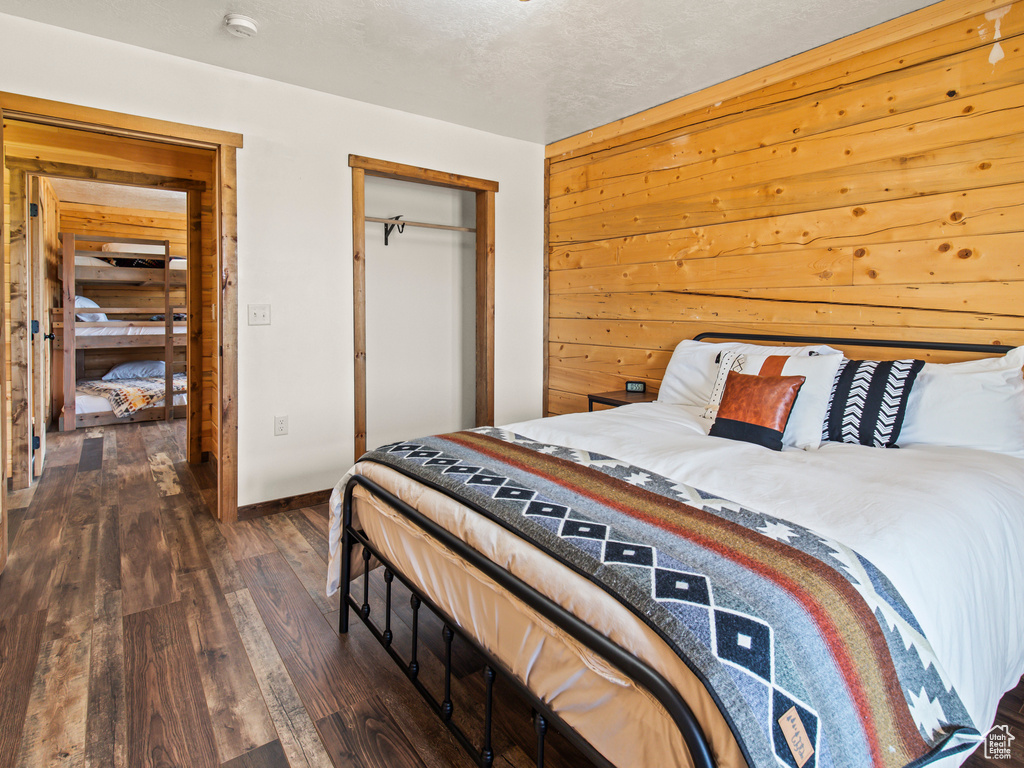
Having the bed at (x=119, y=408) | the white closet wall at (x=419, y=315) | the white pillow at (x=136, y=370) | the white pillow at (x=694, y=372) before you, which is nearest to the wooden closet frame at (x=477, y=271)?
the white closet wall at (x=419, y=315)

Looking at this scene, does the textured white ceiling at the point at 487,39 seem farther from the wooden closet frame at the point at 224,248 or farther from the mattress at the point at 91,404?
the mattress at the point at 91,404

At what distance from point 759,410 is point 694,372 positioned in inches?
32.3

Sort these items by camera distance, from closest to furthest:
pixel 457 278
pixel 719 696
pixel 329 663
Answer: pixel 719 696, pixel 329 663, pixel 457 278

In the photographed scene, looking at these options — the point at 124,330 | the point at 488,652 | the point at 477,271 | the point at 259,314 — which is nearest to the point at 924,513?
the point at 488,652

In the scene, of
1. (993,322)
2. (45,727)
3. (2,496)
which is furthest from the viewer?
(2,496)

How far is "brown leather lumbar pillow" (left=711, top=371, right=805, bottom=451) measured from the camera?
81.7 inches

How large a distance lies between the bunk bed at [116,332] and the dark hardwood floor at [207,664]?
2889 mm

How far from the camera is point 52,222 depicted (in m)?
5.66

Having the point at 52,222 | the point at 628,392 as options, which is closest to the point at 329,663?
the point at 628,392

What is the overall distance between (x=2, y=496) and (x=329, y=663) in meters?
1.77

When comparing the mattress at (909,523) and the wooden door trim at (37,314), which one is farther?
the wooden door trim at (37,314)

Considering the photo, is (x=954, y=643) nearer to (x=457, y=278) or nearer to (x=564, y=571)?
(x=564, y=571)

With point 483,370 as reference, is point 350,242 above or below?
above

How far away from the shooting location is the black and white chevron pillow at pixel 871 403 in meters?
2.10
